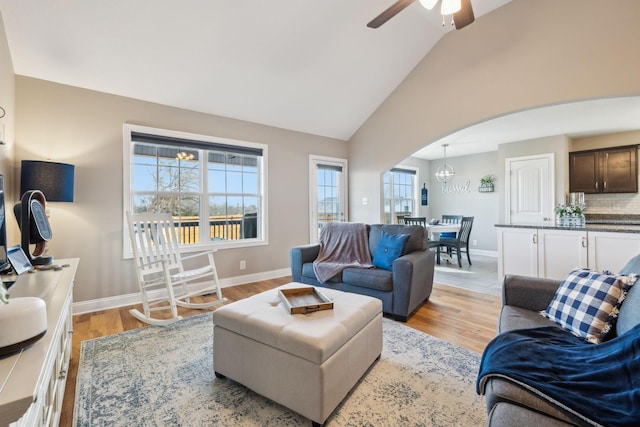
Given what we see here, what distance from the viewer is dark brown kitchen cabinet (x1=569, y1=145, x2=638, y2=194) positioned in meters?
4.91

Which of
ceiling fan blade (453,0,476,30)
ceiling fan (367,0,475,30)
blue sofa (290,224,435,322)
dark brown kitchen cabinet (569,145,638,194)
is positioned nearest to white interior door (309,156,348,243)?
blue sofa (290,224,435,322)

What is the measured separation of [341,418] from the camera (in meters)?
1.57

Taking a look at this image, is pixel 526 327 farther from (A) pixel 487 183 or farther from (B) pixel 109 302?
(A) pixel 487 183

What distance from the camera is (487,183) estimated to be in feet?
21.7

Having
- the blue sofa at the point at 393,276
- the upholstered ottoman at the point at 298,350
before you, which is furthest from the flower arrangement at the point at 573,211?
the upholstered ottoman at the point at 298,350

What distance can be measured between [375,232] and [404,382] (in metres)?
1.94

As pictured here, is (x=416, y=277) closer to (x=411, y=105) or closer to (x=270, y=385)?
(x=270, y=385)

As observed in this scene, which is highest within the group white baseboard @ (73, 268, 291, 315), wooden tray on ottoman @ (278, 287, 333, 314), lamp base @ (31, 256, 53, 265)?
lamp base @ (31, 256, 53, 265)

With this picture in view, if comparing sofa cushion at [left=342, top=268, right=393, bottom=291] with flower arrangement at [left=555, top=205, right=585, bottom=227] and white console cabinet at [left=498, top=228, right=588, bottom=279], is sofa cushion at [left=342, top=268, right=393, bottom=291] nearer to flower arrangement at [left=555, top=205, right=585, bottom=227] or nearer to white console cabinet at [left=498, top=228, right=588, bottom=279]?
white console cabinet at [left=498, top=228, right=588, bottom=279]

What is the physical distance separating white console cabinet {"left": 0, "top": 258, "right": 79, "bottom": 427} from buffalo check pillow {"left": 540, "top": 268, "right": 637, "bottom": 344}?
2189mm

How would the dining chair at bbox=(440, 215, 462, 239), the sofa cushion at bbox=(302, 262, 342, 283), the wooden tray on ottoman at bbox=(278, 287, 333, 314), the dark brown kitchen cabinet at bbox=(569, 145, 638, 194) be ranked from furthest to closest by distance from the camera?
the dining chair at bbox=(440, 215, 462, 239) < the dark brown kitchen cabinet at bbox=(569, 145, 638, 194) < the sofa cushion at bbox=(302, 262, 342, 283) < the wooden tray on ottoman at bbox=(278, 287, 333, 314)

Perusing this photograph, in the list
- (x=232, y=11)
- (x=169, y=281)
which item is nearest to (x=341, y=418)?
(x=169, y=281)

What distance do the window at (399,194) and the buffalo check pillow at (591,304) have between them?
5.03 meters

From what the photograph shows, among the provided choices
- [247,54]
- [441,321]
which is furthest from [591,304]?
[247,54]
